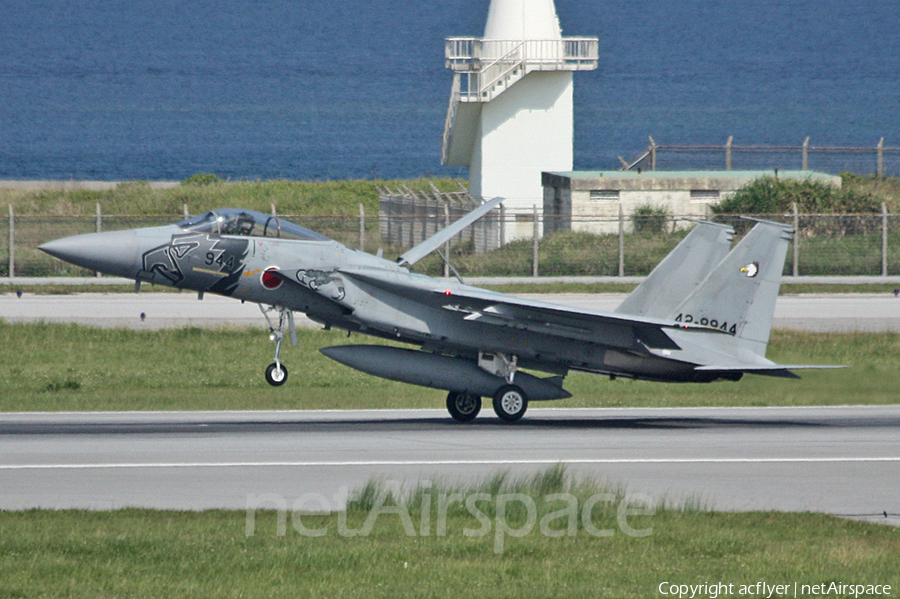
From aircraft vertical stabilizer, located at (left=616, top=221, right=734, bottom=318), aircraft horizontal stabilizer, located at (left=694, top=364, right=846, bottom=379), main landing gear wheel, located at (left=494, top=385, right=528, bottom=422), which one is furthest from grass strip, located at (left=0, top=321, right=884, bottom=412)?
main landing gear wheel, located at (left=494, top=385, right=528, bottom=422)

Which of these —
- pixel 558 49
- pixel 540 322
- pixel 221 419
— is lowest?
pixel 221 419

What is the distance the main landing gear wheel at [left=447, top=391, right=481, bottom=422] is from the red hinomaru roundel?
3.33m

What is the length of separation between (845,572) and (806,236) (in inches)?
1346

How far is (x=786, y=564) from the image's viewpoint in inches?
360

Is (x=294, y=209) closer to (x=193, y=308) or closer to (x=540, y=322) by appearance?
(x=193, y=308)

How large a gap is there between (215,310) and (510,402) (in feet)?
54.9

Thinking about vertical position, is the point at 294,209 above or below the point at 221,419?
above

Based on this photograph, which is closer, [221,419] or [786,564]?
[786,564]

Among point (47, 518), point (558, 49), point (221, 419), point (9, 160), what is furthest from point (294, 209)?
point (9, 160)

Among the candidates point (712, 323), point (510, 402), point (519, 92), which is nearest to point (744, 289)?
point (712, 323)

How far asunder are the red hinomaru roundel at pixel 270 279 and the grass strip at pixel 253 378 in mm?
3775

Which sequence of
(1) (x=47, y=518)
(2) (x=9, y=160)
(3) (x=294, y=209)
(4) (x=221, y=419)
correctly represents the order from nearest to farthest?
1. (1) (x=47, y=518)
2. (4) (x=221, y=419)
3. (3) (x=294, y=209)
4. (2) (x=9, y=160)

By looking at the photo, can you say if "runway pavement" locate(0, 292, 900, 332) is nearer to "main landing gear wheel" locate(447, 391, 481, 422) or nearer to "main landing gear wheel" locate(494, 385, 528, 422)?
"main landing gear wheel" locate(447, 391, 481, 422)

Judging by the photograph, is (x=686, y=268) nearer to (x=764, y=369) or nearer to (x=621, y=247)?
(x=764, y=369)
